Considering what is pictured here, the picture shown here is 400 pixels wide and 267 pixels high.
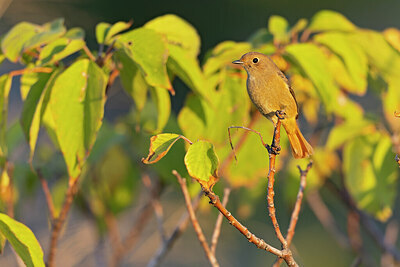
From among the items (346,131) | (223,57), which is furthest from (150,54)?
(346,131)

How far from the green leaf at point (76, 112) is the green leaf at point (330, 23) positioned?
442mm

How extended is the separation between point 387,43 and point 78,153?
0.56 m

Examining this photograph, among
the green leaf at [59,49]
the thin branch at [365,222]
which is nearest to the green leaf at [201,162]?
the green leaf at [59,49]

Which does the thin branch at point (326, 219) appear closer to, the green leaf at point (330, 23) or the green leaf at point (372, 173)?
the green leaf at point (372, 173)

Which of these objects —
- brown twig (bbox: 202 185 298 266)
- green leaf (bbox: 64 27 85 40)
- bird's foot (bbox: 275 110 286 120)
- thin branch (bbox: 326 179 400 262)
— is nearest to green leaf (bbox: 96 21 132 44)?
green leaf (bbox: 64 27 85 40)

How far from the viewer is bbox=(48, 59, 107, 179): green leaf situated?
725mm

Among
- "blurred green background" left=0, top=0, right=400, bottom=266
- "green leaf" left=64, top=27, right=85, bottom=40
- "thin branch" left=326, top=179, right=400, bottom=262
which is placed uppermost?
"green leaf" left=64, top=27, right=85, bottom=40

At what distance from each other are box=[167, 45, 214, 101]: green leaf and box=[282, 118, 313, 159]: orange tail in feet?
0.45

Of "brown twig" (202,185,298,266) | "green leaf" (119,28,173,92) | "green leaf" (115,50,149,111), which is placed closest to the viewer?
"brown twig" (202,185,298,266)

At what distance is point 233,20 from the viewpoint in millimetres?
3350

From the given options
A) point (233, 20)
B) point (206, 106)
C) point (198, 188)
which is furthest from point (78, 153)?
point (233, 20)

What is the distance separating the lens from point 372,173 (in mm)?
1056

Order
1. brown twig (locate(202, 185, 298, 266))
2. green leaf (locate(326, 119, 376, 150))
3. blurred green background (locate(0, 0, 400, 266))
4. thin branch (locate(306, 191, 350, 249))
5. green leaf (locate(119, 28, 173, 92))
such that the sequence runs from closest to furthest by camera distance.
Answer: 1. brown twig (locate(202, 185, 298, 266))
2. green leaf (locate(119, 28, 173, 92))
3. green leaf (locate(326, 119, 376, 150))
4. thin branch (locate(306, 191, 350, 249))
5. blurred green background (locate(0, 0, 400, 266))

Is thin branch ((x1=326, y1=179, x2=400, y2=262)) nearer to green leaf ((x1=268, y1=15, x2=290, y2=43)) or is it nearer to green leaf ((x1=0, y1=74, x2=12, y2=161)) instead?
green leaf ((x1=268, y1=15, x2=290, y2=43))
